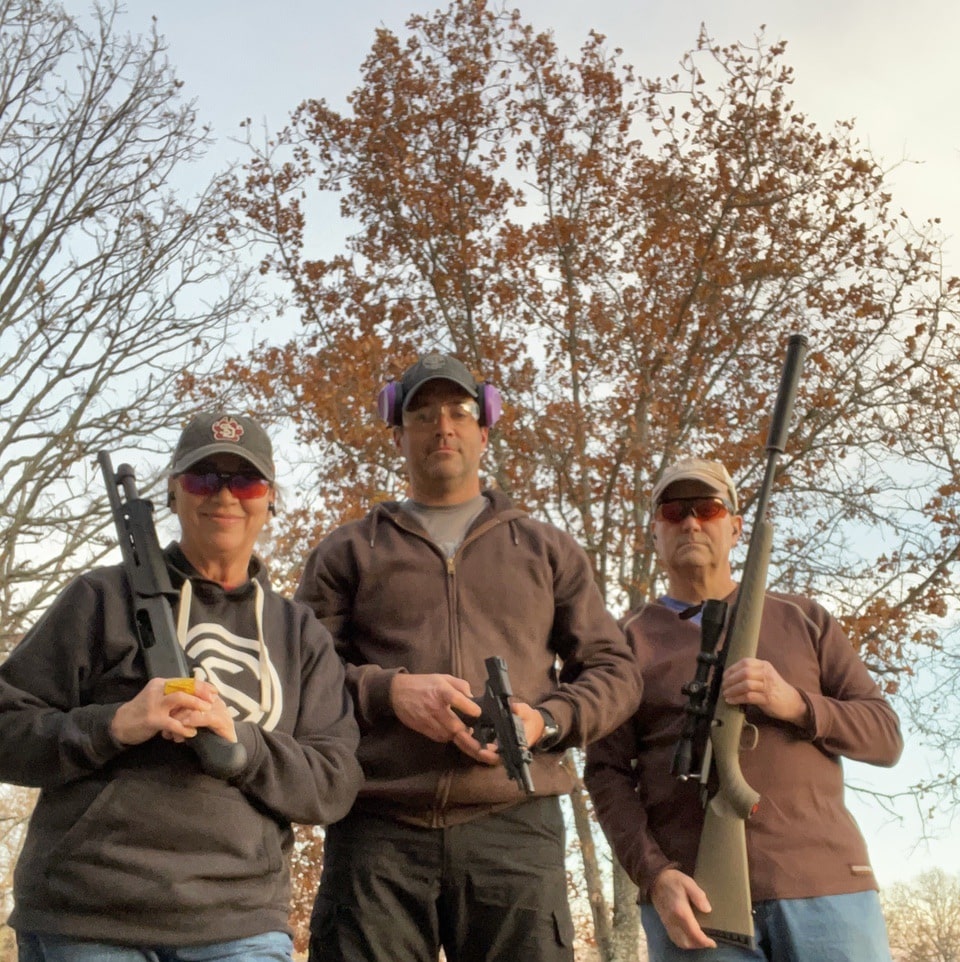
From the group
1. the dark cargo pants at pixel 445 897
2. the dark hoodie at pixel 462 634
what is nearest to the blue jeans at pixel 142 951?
the dark cargo pants at pixel 445 897

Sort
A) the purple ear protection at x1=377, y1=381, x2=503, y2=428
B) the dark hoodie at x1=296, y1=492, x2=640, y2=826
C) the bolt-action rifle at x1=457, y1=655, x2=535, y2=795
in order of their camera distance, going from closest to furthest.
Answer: the bolt-action rifle at x1=457, y1=655, x2=535, y2=795 < the dark hoodie at x1=296, y1=492, x2=640, y2=826 < the purple ear protection at x1=377, y1=381, x2=503, y2=428

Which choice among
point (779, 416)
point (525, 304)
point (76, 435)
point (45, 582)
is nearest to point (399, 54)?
point (525, 304)

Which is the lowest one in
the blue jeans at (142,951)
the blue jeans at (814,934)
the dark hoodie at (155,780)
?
the blue jeans at (814,934)

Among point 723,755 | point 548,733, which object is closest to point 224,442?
point 548,733

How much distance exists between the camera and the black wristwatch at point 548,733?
3.83m

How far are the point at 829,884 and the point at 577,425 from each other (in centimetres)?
1104

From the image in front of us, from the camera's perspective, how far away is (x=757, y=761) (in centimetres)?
405

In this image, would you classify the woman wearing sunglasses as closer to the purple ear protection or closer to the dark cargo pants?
the dark cargo pants

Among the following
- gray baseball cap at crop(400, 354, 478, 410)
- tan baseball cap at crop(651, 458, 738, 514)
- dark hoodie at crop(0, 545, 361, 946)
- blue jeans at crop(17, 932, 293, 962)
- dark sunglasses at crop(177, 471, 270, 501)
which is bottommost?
blue jeans at crop(17, 932, 293, 962)

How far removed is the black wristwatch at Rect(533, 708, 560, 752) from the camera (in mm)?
3826

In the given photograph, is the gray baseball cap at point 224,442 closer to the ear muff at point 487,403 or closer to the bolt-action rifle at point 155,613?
the bolt-action rifle at point 155,613

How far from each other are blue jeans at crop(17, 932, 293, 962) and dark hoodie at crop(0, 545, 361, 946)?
0.03m

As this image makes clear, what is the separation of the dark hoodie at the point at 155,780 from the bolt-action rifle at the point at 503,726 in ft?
1.44

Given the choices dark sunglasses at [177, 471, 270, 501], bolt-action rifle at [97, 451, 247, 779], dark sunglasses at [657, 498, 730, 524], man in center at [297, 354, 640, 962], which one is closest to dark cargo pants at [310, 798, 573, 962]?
man in center at [297, 354, 640, 962]
